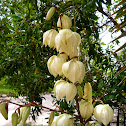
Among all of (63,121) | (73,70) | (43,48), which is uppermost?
(43,48)

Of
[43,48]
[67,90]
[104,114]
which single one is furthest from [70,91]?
[43,48]

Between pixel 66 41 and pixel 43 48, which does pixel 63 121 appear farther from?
pixel 43 48

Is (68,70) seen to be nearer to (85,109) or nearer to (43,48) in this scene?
(85,109)

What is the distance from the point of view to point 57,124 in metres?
0.54

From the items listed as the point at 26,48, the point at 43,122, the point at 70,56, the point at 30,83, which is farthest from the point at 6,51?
the point at 43,122

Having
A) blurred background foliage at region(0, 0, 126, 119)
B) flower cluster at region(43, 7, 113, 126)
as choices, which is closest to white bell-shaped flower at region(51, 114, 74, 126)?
flower cluster at region(43, 7, 113, 126)

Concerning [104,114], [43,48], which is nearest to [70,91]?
[104,114]

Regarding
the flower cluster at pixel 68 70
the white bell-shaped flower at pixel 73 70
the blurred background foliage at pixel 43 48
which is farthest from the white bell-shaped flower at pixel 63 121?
the blurred background foliage at pixel 43 48

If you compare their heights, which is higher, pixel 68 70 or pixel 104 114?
pixel 68 70

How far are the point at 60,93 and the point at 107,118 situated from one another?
0.55 feet

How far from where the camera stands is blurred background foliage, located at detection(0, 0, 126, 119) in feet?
3.21

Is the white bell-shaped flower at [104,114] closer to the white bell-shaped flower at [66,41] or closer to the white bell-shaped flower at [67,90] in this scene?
Answer: the white bell-shaped flower at [67,90]

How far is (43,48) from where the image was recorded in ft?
4.42

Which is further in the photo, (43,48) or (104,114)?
(43,48)
